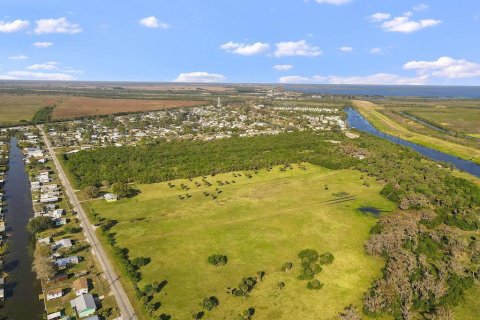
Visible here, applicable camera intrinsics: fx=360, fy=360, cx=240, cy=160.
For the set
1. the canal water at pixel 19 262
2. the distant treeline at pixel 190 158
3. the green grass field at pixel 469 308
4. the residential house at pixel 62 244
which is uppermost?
the distant treeline at pixel 190 158

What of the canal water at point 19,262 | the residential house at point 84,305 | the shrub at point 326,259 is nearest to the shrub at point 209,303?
the residential house at point 84,305

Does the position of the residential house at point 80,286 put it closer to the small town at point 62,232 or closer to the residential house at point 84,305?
the small town at point 62,232

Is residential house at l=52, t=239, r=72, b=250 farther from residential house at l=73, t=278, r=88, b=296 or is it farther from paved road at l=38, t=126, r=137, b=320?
residential house at l=73, t=278, r=88, b=296

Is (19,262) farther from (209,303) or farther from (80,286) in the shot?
(209,303)

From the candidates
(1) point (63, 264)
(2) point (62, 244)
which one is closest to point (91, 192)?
(2) point (62, 244)

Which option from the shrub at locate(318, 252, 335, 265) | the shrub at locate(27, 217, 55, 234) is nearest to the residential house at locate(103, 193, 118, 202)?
the shrub at locate(27, 217, 55, 234)

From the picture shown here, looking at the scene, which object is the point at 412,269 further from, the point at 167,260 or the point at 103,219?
the point at 103,219

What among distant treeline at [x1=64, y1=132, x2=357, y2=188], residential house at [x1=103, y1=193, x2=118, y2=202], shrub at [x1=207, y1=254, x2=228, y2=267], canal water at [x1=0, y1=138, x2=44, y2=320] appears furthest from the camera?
distant treeline at [x1=64, y1=132, x2=357, y2=188]
